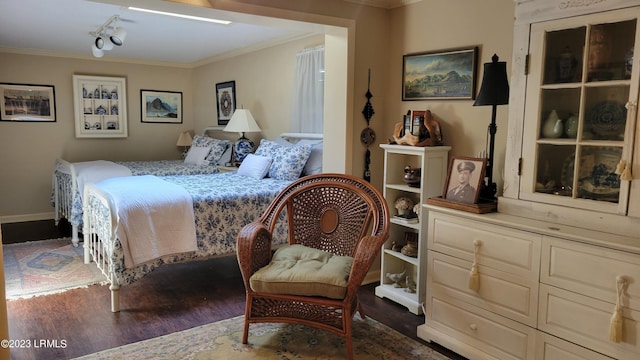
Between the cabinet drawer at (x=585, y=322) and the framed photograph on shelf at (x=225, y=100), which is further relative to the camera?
the framed photograph on shelf at (x=225, y=100)

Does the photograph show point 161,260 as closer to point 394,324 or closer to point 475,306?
point 394,324

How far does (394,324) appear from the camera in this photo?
280cm

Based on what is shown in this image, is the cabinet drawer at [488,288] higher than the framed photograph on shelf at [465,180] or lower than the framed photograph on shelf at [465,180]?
lower

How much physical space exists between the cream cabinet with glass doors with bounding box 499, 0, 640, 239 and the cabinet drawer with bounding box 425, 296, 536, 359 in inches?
21.8

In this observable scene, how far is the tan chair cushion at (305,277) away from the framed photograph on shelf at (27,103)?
4942 millimetres

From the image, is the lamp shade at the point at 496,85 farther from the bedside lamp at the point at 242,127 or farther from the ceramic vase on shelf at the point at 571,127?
the bedside lamp at the point at 242,127

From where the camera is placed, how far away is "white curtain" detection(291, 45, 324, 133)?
14.4ft

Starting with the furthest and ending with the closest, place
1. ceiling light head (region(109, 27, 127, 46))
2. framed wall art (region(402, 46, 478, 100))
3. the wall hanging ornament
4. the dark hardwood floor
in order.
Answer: ceiling light head (region(109, 27, 127, 46)), the wall hanging ornament, framed wall art (region(402, 46, 478, 100)), the dark hardwood floor

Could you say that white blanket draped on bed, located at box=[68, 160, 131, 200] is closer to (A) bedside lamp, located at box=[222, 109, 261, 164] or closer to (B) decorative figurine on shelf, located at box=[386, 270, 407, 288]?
(A) bedside lamp, located at box=[222, 109, 261, 164]

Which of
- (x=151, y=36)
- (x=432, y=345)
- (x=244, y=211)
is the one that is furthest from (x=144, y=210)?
(x=151, y=36)

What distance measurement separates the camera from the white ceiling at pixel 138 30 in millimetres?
3162

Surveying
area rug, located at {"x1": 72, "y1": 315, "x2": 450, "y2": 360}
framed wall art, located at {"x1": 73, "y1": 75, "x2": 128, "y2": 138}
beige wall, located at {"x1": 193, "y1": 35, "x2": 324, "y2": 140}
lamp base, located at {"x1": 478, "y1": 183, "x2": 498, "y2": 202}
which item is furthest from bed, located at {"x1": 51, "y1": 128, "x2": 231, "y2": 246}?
lamp base, located at {"x1": 478, "y1": 183, "x2": 498, "y2": 202}

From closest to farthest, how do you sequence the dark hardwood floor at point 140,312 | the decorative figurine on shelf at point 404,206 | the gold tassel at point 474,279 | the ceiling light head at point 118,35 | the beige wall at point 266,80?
the gold tassel at point 474,279, the dark hardwood floor at point 140,312, the decorative figurine on shelf at point 404,206, the ceiling light head at point 118,35, the beige wall at point 266,80

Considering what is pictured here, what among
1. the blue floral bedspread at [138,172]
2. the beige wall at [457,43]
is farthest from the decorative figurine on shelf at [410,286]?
the blue floral bedspread at [138,172]
